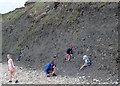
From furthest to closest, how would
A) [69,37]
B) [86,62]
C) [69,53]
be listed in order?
1. [69,37]
2. [69,53]
3. [86,62]

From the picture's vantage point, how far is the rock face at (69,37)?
114ft

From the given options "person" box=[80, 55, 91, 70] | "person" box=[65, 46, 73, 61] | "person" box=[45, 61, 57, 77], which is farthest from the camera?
"person" box=[65, 46, 73, 61]

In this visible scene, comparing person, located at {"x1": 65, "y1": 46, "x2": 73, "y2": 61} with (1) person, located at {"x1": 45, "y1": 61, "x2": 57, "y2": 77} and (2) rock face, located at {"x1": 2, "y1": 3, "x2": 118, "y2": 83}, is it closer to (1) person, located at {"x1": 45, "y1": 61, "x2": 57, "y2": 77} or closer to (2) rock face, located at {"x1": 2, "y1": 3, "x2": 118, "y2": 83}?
(2) rock face, located at {"x1": 2, "y1": 3, "x2": 118, "y2": 83}

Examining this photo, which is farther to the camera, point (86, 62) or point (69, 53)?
point (69, 53)

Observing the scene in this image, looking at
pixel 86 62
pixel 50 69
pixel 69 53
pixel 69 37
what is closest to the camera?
pixel 50 69

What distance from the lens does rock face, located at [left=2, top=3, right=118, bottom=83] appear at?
1368 inches

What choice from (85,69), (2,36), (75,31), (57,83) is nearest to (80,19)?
(75,31)

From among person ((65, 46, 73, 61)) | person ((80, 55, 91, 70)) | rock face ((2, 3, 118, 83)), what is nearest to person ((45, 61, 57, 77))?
rock face ((2, 3, 118, 83))

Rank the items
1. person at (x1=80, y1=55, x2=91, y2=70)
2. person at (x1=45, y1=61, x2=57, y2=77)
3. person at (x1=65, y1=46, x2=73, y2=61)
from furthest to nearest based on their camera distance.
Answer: person at (x1=65, y1=46, x2=73, y2=61)
person at (x1=80, y1=55, x2=91, y2=70)
person at (x1=45, y1=61, x2=57, y2=77)

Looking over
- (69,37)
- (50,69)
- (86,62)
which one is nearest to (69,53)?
(86,62)

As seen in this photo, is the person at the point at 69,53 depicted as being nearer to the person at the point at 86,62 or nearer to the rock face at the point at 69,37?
the rock face at the point at 69,37

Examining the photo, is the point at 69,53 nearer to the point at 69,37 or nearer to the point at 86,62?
the point at 86,62

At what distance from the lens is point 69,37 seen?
1703 inches

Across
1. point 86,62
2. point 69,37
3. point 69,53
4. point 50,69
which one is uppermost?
point 69,37
